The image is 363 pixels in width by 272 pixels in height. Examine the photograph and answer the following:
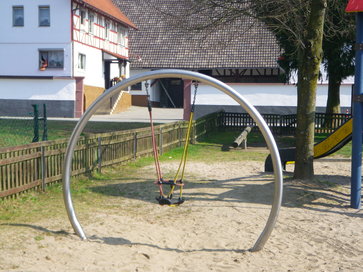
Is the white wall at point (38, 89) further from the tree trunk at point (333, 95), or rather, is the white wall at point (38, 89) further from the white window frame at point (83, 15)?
the tree trunk at point (333, 95)

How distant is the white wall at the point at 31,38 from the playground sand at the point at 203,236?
24.9m

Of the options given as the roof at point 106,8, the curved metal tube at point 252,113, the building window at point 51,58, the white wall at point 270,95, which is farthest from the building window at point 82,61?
the curved metal tube at point 252,113

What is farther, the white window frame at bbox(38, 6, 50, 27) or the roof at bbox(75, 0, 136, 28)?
the roof at bbox(75, 0, 136, 28)

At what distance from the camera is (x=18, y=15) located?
33906 millimetres

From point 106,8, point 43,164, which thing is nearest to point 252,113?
point 43,164

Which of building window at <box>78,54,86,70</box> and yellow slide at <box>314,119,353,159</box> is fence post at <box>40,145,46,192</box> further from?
building window at <box>78,54,86,70</box>

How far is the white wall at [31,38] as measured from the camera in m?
33.1

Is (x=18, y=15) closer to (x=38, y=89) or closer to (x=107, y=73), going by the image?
(x=38, y=89)

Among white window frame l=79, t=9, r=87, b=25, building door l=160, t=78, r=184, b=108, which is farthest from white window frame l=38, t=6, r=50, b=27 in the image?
building door l=160, t=78, r=184, b=108

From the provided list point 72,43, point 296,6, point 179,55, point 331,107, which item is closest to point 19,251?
point 296,6

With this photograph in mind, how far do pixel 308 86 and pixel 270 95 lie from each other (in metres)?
19.6

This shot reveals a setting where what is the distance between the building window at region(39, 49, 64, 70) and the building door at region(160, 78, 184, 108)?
1455cm

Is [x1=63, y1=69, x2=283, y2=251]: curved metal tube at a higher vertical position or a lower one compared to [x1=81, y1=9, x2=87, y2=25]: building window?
lower

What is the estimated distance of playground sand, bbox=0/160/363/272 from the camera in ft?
20.4
